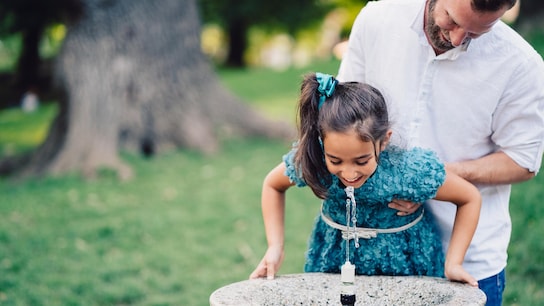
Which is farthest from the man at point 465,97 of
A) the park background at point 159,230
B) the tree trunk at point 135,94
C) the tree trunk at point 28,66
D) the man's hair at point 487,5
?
the tree trunk at point 28,66

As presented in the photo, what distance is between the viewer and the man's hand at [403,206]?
2260 millimetres

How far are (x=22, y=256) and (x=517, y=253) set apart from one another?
3.47 m

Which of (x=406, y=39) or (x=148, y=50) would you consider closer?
(x=406, y=39)

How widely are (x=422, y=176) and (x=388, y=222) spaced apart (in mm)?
229

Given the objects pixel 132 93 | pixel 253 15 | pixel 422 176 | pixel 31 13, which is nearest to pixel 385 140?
pixel 422 176

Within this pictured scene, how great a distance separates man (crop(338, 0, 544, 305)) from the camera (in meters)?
2.27

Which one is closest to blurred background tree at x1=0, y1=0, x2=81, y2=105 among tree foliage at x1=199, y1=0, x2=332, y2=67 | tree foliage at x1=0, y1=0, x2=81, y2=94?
tree foliage at x1=0, y1=0, x2=81, y2=94

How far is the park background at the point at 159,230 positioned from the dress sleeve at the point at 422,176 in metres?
2.03

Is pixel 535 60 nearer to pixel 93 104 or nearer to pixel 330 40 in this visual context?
pixel 93 104

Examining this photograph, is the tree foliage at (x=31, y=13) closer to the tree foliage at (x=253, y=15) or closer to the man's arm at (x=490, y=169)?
the man's arm at (x=490, y=169)

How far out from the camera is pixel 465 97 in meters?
2.32

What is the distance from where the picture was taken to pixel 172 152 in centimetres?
791

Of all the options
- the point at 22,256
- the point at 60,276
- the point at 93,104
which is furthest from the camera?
the point at 93,104

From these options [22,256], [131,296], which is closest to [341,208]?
[131,296]
